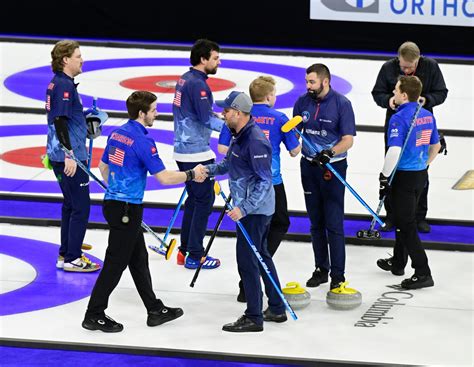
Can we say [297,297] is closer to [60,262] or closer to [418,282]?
[418,282]

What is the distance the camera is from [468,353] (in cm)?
805

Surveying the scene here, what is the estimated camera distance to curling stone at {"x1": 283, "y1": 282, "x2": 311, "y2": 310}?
29.1 feet

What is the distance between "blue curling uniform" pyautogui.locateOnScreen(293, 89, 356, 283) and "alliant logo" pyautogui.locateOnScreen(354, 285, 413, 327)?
36cm

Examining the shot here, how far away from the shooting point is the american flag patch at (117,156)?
8188mm

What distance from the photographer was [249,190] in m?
8.18

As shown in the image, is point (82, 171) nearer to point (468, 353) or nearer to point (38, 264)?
point (38, 264)

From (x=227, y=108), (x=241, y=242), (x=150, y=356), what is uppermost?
(x=227, y=108)

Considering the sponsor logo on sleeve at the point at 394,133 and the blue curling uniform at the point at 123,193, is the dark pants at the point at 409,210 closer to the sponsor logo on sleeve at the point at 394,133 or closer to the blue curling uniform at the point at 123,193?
the sponsor logo on sleeve at the point at 394,133

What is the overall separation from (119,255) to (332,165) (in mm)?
1910

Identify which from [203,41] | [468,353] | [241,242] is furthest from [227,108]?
[468,353]

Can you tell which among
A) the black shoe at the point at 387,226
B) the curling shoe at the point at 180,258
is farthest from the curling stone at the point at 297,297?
the black shoe at the point at 387,226

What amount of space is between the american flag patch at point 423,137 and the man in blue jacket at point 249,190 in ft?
4.95

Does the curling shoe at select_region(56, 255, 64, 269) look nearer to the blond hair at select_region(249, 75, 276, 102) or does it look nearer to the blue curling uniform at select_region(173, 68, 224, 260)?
the blue curling uniform at select_region(173, 68, 224, 260)

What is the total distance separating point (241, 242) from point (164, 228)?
8.77 feet
